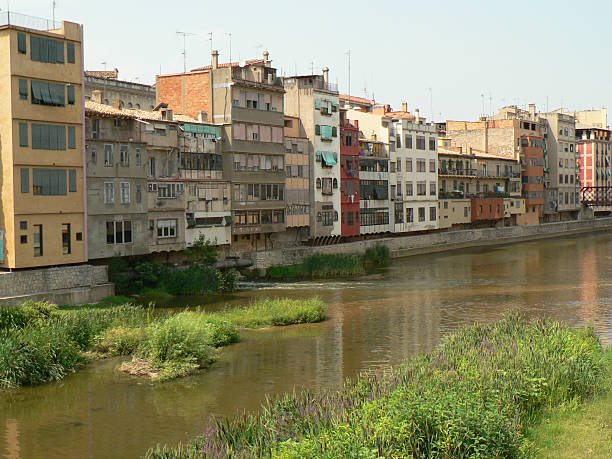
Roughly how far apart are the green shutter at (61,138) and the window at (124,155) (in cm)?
409

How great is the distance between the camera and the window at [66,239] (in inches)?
1526

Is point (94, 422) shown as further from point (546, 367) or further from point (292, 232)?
point (292, 232)

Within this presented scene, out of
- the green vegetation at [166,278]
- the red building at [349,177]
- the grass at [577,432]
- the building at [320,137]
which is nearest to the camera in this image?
the grass at [577,432]

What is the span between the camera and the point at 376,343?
96.5 ft

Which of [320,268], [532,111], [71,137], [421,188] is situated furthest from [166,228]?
[532,111]

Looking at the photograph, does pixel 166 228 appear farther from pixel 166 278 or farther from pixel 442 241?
pixel 442 241

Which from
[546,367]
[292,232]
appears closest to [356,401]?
[546,367]

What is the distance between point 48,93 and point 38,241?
703 centimetres

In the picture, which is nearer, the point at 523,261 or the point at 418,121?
the point at 523,261

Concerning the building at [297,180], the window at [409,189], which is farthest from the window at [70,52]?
the window at [409,189]

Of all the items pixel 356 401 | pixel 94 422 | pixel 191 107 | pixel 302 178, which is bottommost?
pixel 94 422

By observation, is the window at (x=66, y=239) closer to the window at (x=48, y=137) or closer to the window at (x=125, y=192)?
the window at (x=48, y=137)

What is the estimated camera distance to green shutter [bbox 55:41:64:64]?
37938 mm

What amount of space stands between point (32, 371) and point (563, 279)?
122 feet
